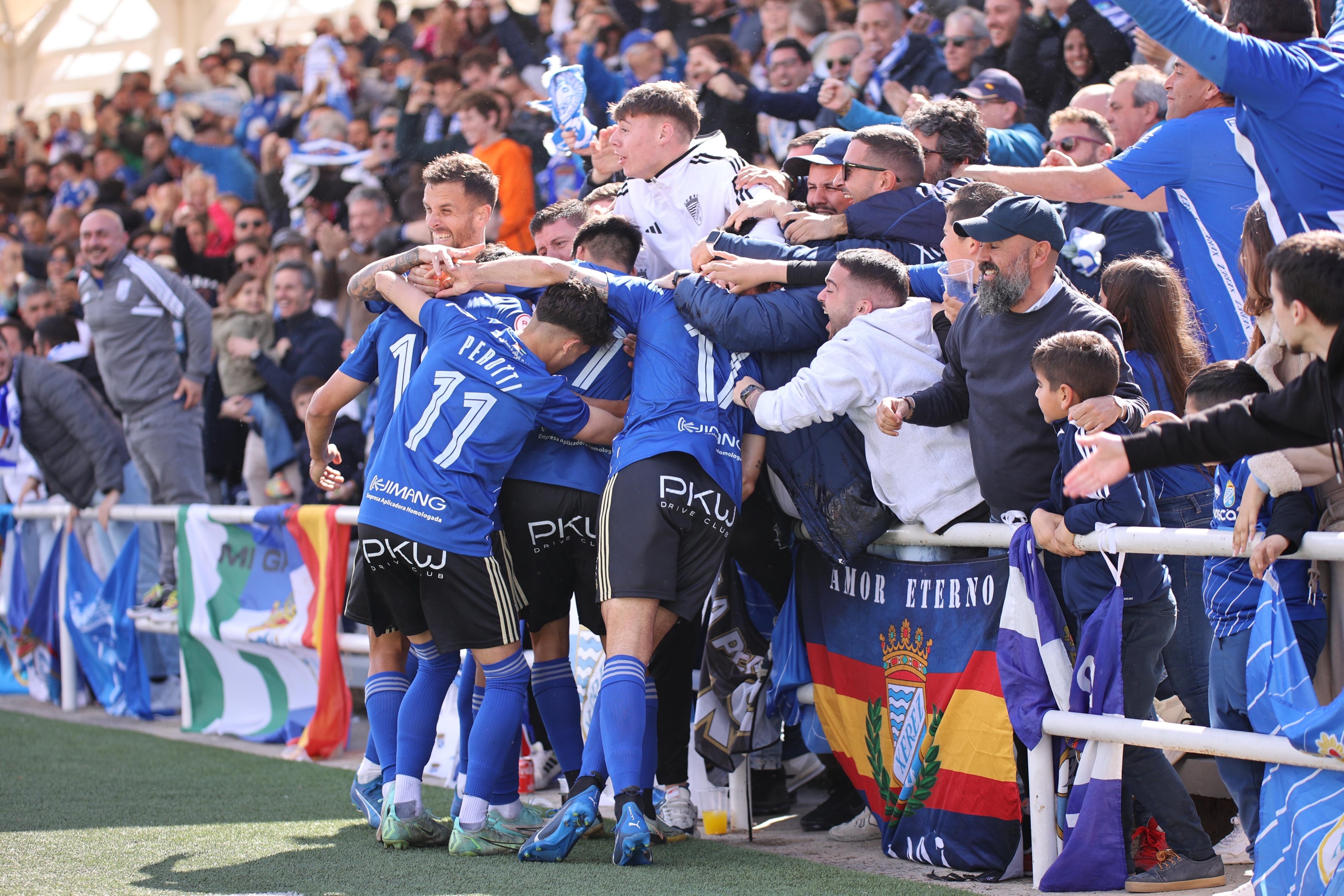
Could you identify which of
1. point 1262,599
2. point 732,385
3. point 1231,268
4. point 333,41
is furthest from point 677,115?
point 333,41

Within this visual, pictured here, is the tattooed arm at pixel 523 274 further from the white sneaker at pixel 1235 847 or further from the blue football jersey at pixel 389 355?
the white sneaker at pixel 1235 847

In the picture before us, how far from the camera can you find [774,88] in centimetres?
786

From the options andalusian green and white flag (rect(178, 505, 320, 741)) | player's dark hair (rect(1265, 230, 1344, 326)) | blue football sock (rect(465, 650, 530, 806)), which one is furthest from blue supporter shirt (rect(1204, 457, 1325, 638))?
andalusian green and white flag (rect(178, 505, 320, 741))

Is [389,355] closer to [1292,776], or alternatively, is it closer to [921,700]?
[921,700]

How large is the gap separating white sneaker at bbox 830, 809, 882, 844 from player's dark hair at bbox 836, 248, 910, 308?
1757 millimetres

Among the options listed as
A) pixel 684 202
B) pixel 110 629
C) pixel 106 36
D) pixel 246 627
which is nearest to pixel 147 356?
pixel 110 629

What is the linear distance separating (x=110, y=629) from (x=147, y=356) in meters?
1.75

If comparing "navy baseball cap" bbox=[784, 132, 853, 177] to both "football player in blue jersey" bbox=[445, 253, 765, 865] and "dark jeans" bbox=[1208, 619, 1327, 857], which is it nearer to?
"football player in blue jersey" bbox=[445, 253, 765, 865]

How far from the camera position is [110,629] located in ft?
25.3

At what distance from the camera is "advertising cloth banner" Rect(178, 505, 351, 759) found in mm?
6223

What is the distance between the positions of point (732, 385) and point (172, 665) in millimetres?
4996

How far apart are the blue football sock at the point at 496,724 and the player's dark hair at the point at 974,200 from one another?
1.96m

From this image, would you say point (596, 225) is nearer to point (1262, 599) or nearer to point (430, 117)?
point (1262, 599)

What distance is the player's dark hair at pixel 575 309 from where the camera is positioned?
4301 mm
